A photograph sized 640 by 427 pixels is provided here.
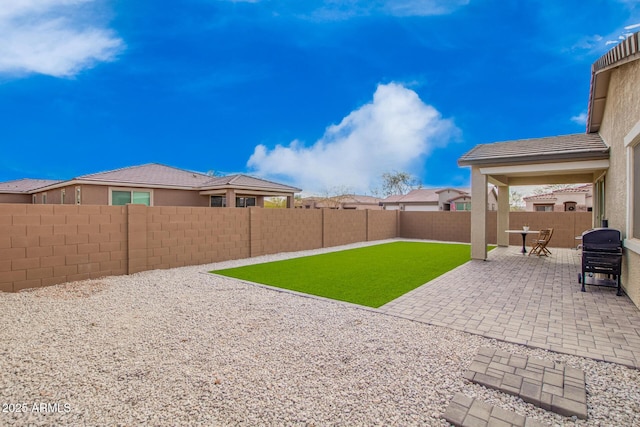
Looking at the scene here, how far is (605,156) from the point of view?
7.84m

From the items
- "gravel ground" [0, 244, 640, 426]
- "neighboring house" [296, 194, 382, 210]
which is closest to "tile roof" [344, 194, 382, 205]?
"neighboring house" [296, 194, 382, 210]

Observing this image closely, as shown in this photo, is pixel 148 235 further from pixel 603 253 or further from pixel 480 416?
pixel 603 253

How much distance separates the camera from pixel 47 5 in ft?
28.6

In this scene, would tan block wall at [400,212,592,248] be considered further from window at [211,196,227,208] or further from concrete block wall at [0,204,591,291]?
window at [211,196,227,208]

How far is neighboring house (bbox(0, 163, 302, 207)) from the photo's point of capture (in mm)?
15406

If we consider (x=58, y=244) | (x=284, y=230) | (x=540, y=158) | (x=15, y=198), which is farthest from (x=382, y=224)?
(x=15, y=198)

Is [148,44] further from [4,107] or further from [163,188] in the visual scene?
[4,107]

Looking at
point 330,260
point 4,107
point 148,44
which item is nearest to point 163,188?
point 148,44

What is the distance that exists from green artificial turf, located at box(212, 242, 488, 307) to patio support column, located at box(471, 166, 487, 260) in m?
0.55

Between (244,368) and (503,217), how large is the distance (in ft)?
46.1

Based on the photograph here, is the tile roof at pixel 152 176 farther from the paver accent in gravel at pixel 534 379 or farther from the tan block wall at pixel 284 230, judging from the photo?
the paver accent in gravel at pixel 534 379

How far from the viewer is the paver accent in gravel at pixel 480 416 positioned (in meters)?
2.33

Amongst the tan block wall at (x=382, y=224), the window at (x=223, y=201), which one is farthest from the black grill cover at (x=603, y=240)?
the window at (x=223, y=201)

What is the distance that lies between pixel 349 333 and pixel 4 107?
29059 millimetres
